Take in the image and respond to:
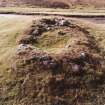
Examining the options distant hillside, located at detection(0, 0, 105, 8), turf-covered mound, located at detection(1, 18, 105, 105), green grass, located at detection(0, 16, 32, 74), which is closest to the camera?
turf-covered mound, located at detection(1, 18, 105, 105)

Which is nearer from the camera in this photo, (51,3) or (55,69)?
(55,69)

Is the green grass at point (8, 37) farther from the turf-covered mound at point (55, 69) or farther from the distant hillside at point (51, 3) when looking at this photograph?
the distant hillside at point (51, 3)

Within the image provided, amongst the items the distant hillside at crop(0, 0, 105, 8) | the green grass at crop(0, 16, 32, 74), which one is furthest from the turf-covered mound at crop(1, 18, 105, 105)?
the distant hillside at crop(0, 0, 105, 8)

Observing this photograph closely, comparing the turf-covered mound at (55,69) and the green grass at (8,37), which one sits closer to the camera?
the turf-covered mound at (55,69)

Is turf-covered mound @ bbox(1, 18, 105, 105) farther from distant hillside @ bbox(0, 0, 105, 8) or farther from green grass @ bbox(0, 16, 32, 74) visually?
distant hillside @ bbox(0, 0, 105, 8)

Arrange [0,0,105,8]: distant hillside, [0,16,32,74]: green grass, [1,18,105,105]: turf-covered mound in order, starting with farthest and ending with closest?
[0,0,105,8]: distant hillside → [0,16,32,74]: green grass → [1,18,105,105]: turf-covered mound

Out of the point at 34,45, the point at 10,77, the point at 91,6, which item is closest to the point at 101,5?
the point at 91,6

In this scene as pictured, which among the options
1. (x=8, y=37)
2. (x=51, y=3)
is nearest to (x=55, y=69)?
(x=8, y=37)

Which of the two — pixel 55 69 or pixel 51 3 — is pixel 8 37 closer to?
pixel 55 69

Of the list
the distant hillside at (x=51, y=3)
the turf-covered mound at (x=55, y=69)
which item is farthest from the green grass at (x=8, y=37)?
the distant hillside at (x=51, y=3)

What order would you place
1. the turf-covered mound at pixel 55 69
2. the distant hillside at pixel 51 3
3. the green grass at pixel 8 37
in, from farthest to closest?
the distant hillside at pixel 51 3 → the green grass at pixel 8 37 → the turf-covered mound at pixel 55 69
